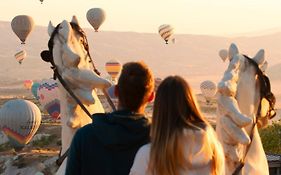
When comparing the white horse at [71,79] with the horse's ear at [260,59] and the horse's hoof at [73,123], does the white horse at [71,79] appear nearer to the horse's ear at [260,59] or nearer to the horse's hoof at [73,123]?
the horse's hoof at [73,123]

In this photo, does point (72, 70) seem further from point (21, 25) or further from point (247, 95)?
point (21, 25)

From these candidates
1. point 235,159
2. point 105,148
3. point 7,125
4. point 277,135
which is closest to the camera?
point 105,148

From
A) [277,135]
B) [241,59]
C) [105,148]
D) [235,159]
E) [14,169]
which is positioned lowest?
[14,169]

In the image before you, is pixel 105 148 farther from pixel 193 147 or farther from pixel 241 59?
pixel 241 59

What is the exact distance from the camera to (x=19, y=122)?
35156 mm

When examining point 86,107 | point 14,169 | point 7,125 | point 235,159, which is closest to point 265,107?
point 235,159

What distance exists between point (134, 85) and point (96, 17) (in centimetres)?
6202

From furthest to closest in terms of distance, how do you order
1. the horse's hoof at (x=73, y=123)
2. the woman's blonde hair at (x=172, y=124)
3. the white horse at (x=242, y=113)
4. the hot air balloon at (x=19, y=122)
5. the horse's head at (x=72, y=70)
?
the hot air balloon at (x=19, y=122) < the horse's head at (x=72, y=70) < the horse's hoof at (x=73, y=123) < the white horse at (x=242, y=113) < the woman's blonde hair at (x=172, y=124)

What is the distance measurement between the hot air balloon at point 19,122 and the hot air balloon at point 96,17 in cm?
2969

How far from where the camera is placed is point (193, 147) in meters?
4.11

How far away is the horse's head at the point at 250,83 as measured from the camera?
752cm

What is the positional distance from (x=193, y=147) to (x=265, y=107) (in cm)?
376

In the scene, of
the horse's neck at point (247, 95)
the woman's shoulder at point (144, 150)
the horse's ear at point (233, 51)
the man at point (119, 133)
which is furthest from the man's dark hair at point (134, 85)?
the horse's ear at point (233, 51)

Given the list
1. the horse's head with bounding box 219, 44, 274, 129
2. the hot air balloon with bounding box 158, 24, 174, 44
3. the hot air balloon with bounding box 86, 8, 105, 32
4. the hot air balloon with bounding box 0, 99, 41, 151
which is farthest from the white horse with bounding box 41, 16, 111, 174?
the hot air balloon with bounding box 158, 24, 174, 44
